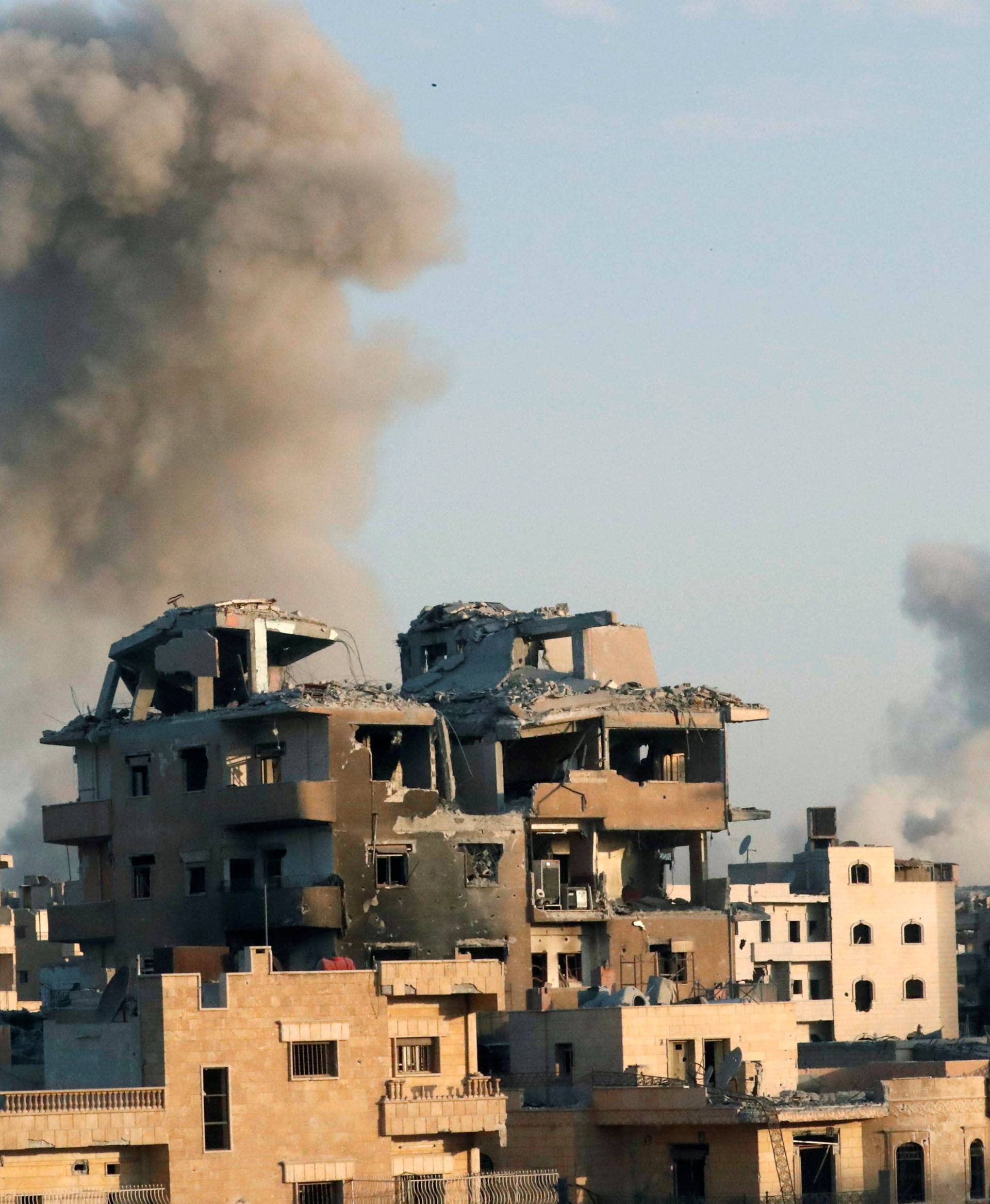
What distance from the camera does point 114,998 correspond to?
56.1 m

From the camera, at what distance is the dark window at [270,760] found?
236 feet

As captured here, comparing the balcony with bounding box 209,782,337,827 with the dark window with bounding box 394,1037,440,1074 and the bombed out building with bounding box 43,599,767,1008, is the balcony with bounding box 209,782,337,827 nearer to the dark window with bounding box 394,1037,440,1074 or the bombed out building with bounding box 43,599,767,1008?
the bombed out building with bounding box 43,599,767,1008

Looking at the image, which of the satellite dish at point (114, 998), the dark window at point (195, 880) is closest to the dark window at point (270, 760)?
the dark window at point (195, 880)

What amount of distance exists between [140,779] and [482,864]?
961 cm

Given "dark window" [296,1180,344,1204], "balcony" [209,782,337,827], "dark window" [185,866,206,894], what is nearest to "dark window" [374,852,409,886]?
"balcony" [209,782,337,827]

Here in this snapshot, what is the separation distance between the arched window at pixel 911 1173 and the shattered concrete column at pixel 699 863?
57.9 feet

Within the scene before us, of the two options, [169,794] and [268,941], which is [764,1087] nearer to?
[268,941]

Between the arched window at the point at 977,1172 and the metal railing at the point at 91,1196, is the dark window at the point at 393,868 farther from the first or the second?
the metal railing at the point at 91,1196

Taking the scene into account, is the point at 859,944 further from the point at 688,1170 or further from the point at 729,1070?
the point at 688,1170

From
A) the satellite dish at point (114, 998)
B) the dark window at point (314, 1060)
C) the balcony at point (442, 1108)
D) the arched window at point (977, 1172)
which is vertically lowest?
the arched window at point (977, 1172)

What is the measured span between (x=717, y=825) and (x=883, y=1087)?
17.6m

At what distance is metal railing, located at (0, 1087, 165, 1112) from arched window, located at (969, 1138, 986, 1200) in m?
19.1

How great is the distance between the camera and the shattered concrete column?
76.9 meters

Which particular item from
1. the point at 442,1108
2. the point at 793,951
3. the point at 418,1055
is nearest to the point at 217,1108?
the point at 442,1108
